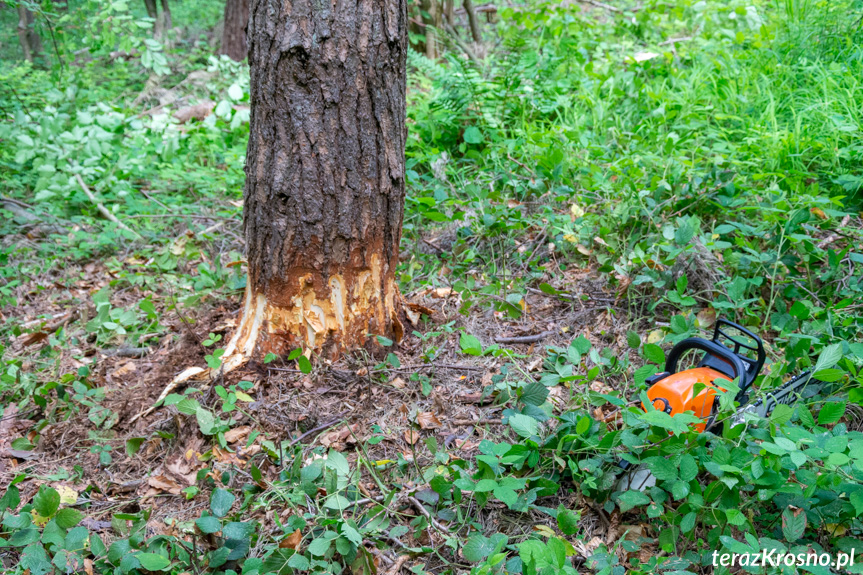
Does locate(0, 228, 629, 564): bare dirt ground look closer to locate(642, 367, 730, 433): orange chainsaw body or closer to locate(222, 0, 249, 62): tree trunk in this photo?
locate(642, 367, 730, 433): orange chainsaw body

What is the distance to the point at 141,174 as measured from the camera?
498 cm

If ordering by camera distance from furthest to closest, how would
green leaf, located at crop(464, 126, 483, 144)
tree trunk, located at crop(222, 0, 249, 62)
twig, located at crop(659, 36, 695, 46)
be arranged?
tree trunk, located at crop(222, 0, 249, 62), twig, located at crop(659, 36, 695, 46), green leaf, located at crop(464, 126, 483, 144)

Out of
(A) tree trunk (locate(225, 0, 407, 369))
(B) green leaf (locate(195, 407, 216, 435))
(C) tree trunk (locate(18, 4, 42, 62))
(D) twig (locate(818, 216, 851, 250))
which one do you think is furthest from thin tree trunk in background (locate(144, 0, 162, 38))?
(D) twig (locate(818, 216, 851, 250))

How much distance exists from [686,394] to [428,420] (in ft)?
3.33

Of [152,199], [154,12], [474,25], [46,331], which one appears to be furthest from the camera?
[154,12]

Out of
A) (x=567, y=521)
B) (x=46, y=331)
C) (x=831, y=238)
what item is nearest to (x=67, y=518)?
(x=567, y=521)

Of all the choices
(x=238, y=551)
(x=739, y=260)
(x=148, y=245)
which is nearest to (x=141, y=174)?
(x=148, y=245)

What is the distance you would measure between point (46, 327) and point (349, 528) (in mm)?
2585

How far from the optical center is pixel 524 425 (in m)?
2.00

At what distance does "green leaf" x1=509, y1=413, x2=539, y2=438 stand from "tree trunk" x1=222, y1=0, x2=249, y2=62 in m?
6.98

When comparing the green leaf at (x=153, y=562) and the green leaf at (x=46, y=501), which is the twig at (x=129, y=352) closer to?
the green leaf at (x=46, y=501)

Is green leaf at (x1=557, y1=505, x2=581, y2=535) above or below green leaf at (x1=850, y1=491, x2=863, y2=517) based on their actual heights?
below

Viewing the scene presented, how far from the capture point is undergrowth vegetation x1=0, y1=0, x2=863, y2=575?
183 cm

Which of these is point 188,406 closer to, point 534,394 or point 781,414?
point 534,394
